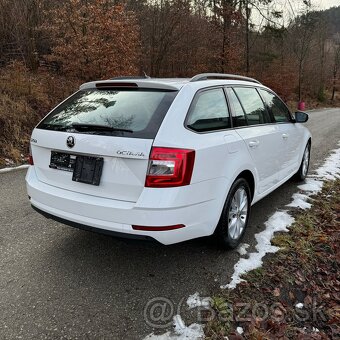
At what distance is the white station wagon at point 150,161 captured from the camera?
272cm

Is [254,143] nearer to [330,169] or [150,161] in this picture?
[150,161]

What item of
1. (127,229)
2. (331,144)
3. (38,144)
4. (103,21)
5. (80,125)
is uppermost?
(103,21)

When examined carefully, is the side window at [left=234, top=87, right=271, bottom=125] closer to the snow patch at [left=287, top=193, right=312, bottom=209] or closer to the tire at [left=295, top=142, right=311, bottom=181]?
the snow patch at [left=287, top=193, right=312, bottom=209]

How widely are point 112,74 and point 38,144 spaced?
8783 mm

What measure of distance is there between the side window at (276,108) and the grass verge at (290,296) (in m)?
1.58

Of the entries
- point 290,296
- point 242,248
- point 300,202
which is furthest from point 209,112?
point 300,202

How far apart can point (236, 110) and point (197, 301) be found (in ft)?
6.52

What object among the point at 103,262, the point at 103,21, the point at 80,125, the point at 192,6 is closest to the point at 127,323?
the point at 103,262

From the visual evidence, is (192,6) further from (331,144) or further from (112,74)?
(331,144)

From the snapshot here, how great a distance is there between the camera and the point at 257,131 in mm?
4035

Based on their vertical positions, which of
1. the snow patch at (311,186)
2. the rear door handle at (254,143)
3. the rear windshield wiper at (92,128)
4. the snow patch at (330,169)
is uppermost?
the rear windshield wiper at (92,128)

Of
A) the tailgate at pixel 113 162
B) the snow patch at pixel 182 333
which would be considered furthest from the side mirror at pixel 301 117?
the snow patch at pixel 182 333

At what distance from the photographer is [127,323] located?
8.48 feet

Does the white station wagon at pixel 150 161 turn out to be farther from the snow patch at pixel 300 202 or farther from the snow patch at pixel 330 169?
the snow patch at pixel 330 169
